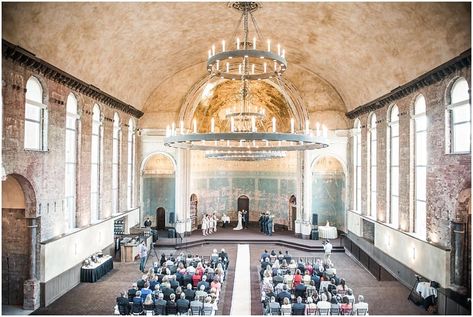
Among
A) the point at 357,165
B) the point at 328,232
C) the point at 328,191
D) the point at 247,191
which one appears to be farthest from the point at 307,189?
the point at 247,191

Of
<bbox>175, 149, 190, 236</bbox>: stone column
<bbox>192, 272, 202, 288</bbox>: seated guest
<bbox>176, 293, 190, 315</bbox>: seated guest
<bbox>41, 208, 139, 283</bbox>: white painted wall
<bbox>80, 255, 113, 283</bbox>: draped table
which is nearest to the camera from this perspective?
<bbox>176, 293, 190, 315</bbox>: seated guest

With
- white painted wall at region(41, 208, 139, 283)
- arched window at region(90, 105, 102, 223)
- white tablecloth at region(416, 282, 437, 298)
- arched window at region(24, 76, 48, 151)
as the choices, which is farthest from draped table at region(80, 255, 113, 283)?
white tablecloth at region(416, 282, 437, 298)

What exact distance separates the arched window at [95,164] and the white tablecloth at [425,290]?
593 inches

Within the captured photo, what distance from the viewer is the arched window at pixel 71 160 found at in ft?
59.6

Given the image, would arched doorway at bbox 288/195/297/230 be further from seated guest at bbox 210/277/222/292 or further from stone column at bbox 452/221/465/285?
stone column at bbox 452/221/465/285

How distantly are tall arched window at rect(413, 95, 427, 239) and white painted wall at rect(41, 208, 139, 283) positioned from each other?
14.4 metres

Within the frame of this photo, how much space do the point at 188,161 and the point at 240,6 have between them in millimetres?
12962

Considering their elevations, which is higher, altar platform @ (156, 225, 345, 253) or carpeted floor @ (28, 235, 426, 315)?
altar platform @ (156, 225, 345, 253)

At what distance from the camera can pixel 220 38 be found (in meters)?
22.7

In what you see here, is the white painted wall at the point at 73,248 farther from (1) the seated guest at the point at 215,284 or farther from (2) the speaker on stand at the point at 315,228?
(2) the speaker on stand at the point at 315,228

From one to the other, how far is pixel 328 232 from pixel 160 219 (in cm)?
1172

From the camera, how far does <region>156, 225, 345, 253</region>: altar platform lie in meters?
25.9

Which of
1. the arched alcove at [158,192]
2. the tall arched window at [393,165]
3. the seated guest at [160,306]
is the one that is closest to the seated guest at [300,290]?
the seated guest at [160,306]

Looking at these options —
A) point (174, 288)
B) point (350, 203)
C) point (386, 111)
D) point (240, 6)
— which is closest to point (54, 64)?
point (240, 6)
